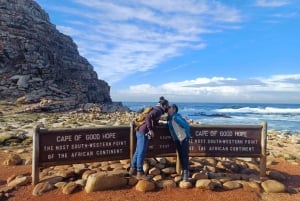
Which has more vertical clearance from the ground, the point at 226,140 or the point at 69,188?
the point at 226,140

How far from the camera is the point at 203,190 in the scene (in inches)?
271

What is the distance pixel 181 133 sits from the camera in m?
7.18

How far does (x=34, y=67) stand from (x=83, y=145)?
46.6 m

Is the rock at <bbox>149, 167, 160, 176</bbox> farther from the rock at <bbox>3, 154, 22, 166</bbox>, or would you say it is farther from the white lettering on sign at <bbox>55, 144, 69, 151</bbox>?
the rock at <bbox>3, 154, 22, 166</bbox>

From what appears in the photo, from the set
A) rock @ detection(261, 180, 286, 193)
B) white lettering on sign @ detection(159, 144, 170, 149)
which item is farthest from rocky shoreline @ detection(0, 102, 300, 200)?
white lettering on sign @ detection(159, 144, 170, 149)

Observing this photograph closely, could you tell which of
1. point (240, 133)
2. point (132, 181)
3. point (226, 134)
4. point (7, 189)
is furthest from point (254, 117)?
point (7, 189)

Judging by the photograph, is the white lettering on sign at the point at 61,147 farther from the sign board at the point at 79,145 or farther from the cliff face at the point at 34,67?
the cliff face at the point at 34,67

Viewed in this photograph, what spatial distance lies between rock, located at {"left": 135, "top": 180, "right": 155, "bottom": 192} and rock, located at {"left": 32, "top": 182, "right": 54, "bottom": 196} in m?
1.96

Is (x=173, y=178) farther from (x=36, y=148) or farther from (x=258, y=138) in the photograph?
(x=36, y=148)

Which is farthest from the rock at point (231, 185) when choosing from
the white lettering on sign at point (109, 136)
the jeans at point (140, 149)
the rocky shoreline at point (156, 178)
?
the white lettering on sign at point (109, 136)

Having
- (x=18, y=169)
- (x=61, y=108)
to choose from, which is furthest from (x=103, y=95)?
(x=18, y=169)

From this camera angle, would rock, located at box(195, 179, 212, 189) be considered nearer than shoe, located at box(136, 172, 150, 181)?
Yes

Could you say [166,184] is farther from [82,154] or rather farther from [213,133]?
[82,154]

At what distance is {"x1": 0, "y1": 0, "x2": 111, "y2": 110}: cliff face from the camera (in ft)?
143
